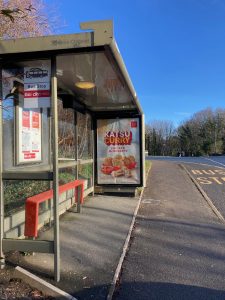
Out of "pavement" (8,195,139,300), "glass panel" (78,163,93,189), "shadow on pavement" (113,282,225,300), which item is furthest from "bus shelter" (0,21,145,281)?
"shadow on pavement" (113,282,225,300)

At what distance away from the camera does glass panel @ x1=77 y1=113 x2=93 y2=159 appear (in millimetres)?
8953

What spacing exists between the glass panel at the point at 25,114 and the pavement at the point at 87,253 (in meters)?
1.20

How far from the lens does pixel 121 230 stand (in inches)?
257

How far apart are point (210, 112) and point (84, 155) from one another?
3149 inches

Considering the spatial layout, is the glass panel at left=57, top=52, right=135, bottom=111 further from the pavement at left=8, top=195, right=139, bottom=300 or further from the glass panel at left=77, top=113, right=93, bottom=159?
the pavement at left=8, top=195, right=139, bottom=300

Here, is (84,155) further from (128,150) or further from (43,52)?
(43,52)

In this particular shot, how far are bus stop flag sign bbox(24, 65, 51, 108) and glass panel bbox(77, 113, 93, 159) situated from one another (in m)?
4.35

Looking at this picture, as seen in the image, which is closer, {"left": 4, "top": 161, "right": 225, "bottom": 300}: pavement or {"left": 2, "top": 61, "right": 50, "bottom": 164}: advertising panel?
{"left": 4, "top": 161, "right": 225, "bottom": 300}: pavement

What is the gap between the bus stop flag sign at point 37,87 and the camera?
14.4ft

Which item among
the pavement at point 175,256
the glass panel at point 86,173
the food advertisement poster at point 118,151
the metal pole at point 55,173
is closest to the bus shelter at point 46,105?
the metal pole at point 55,173

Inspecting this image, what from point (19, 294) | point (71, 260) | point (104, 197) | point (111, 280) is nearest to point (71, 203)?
point (104, 197)

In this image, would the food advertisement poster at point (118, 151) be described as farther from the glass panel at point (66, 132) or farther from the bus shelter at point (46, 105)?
the glass panel at point (66, 132)

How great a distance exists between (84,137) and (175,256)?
4.82 m

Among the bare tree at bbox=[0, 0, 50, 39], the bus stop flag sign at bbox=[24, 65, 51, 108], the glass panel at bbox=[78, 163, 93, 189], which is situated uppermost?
the bare tree at bbox=[0, 0, 50, 39]
